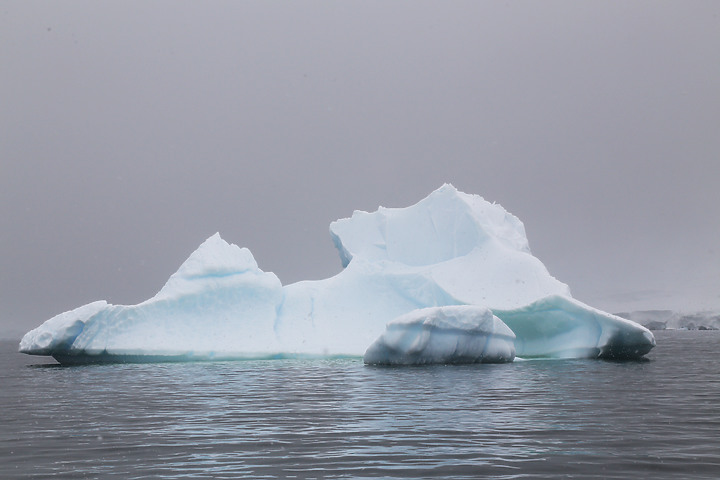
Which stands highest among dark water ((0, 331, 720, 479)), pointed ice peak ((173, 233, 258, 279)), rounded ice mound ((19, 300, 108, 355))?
pointed ice peak ((173, 233, 258, 279))

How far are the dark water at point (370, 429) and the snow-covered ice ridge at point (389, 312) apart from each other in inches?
191

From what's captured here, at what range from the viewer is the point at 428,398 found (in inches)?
376

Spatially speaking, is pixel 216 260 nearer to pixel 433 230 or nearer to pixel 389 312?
pixel 389 312

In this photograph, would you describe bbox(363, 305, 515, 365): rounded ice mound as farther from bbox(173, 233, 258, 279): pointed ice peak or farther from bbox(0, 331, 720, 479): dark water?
bbox(173, 233, 258, 279): pointed ice peak

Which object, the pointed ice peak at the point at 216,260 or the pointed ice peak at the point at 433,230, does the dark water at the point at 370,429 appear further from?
the pointed ice peak at the point at 433,230

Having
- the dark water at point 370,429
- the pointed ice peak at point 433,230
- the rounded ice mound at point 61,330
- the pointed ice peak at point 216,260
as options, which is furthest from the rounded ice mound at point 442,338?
the rounded ice mound at point 61,330

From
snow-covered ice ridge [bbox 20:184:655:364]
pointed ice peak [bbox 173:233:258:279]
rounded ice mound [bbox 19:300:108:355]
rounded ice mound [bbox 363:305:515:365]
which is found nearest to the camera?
rounded ice mound [bbox 363:305:515:365]

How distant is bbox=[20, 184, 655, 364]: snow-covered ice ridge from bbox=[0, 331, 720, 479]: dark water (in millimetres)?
4857

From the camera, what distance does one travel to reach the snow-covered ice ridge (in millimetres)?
17844

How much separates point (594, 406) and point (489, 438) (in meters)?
3.00

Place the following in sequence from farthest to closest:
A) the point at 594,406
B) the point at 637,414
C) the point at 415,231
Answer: the point at 415,231 < the point at 594,406 < the point at 637,414

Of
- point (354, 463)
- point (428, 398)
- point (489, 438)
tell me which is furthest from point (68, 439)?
point (428, 398)

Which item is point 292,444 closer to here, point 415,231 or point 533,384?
point 533,384

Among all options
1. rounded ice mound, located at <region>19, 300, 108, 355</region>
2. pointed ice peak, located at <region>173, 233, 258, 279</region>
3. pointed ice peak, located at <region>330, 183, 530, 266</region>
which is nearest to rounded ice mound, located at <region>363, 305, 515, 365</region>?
pointed ice peak, located at <region>330, 183, 530, 266</region>
